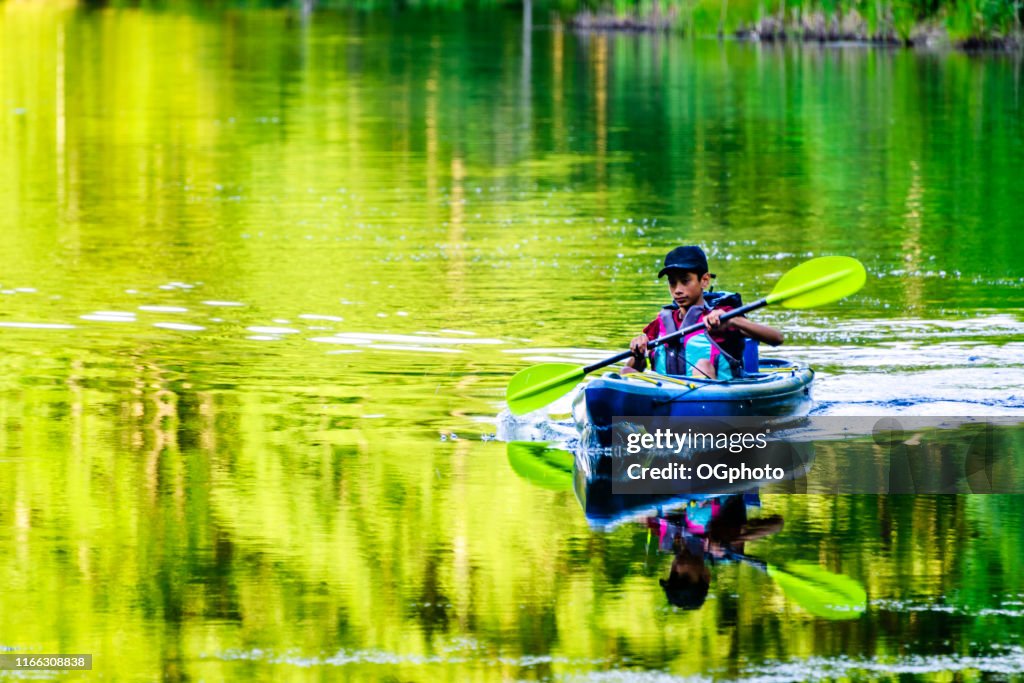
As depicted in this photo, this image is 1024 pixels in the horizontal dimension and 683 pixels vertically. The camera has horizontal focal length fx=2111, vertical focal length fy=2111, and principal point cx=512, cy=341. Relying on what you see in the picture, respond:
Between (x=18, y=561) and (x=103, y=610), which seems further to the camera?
(x=18, y=561)

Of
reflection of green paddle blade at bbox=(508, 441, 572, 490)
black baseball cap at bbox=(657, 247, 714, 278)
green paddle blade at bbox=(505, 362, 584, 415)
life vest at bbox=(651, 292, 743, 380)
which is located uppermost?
black baseball cap at bbox=(657, 247, 714, 278)

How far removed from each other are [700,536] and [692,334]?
2242 mm

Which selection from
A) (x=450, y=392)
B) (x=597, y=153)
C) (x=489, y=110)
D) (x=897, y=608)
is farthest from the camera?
(x=489, y=110)

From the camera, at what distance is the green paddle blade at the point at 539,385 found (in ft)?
37.0

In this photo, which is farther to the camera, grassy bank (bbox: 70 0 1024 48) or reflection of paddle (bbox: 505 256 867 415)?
grassy bank (bbox: 70 0 1024 48)

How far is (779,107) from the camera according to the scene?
118 ft

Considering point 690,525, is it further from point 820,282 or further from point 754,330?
point 820,282

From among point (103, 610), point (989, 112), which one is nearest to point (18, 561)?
point (103, 610)

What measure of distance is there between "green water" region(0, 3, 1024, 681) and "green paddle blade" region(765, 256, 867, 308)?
0.63m

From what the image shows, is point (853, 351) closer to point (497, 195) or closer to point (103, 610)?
point (103, 610)

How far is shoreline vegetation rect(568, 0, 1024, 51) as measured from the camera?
1903 inches

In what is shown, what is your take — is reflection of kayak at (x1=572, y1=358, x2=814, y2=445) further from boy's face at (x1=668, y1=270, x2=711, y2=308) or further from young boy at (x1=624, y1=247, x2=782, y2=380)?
boy's face at (x1=668, y1=270, x2=711, y2=308)

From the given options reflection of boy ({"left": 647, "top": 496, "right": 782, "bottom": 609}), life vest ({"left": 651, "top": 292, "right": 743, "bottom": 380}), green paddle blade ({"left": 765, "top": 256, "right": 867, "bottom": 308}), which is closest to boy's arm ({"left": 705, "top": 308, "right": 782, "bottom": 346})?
life vest ({"left": 651, "top": 292, "right": 743, "bottom": 380})

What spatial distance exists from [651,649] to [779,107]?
2908 centimetres
